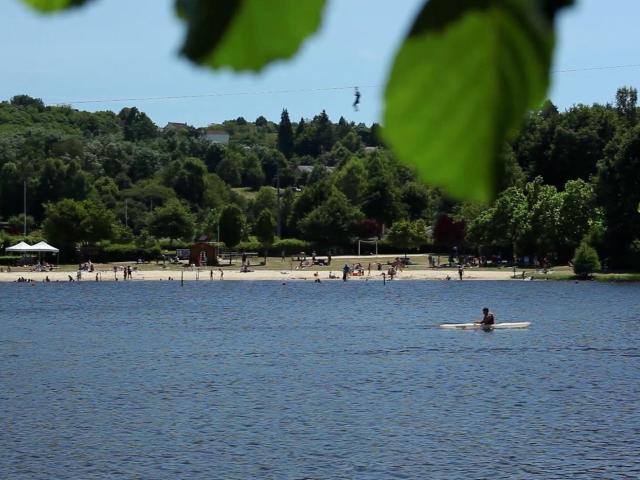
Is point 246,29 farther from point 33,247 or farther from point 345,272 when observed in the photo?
point 33,247

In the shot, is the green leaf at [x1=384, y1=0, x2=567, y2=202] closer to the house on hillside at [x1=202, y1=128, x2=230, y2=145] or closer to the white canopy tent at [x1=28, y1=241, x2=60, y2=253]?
the house on hillside at [x1=202, y1=128, x2=230, y2=145]

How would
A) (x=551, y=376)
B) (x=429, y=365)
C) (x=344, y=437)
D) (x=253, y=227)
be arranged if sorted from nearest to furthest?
1. (x=344, y=437)
2. (x=551, y=376)
3. (x=429, y=365)
4. (x=253, y=227)

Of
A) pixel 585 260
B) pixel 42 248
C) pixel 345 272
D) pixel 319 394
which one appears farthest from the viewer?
pixel 42 248

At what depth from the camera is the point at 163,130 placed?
5.15 feet

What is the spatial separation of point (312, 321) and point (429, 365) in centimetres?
2330

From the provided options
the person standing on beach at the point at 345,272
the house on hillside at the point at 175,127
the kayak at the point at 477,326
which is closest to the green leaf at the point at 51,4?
the house on hillside at the point at 175,127

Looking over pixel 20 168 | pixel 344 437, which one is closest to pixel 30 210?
pixel 20 168

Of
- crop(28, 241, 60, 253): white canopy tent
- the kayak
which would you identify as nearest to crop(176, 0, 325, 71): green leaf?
the kayak


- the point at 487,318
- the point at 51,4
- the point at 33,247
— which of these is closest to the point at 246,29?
the point at 51,4

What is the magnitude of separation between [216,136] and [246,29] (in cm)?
99

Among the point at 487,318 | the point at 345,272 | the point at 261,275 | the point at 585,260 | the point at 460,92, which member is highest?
the point at 460,92

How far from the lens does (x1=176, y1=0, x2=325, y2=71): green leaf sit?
0.74 metres

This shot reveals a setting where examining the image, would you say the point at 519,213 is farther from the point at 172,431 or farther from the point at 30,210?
the point at 30,210

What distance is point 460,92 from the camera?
69 centimetres
